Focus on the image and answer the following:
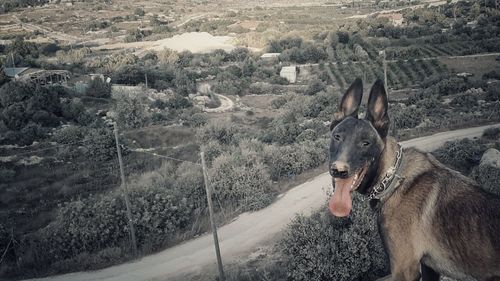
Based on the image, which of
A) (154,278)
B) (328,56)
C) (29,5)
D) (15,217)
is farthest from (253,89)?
(29,5)

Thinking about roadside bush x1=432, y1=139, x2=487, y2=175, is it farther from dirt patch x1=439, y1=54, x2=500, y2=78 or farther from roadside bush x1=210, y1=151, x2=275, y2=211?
dirt patch x1=439, y1=54, x2=500, y2=78

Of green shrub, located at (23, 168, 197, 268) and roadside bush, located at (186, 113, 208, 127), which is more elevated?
green shrub, located at (23, 168, 197, 268)

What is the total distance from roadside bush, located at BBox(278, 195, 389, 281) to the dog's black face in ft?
20.7

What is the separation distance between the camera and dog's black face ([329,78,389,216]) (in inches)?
148

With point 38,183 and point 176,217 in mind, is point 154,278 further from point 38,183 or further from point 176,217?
point 38,183

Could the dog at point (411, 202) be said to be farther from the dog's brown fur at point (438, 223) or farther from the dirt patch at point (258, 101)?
the dirt patch at point (258, 101)

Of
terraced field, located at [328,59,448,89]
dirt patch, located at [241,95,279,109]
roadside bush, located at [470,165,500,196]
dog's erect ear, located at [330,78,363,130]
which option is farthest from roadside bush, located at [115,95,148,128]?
dog's erect ear, located at [330,78,363,130]

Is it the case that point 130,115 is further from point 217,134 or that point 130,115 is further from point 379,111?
point 379,111

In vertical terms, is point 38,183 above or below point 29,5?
below

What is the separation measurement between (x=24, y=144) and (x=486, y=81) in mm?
35883

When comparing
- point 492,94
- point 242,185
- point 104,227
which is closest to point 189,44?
point 492,94

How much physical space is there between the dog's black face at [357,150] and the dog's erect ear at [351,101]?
185 mm

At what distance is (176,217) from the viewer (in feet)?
54.2

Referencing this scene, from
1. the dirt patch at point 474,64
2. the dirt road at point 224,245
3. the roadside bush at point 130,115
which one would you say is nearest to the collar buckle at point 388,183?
the dirt road at point 224,245
